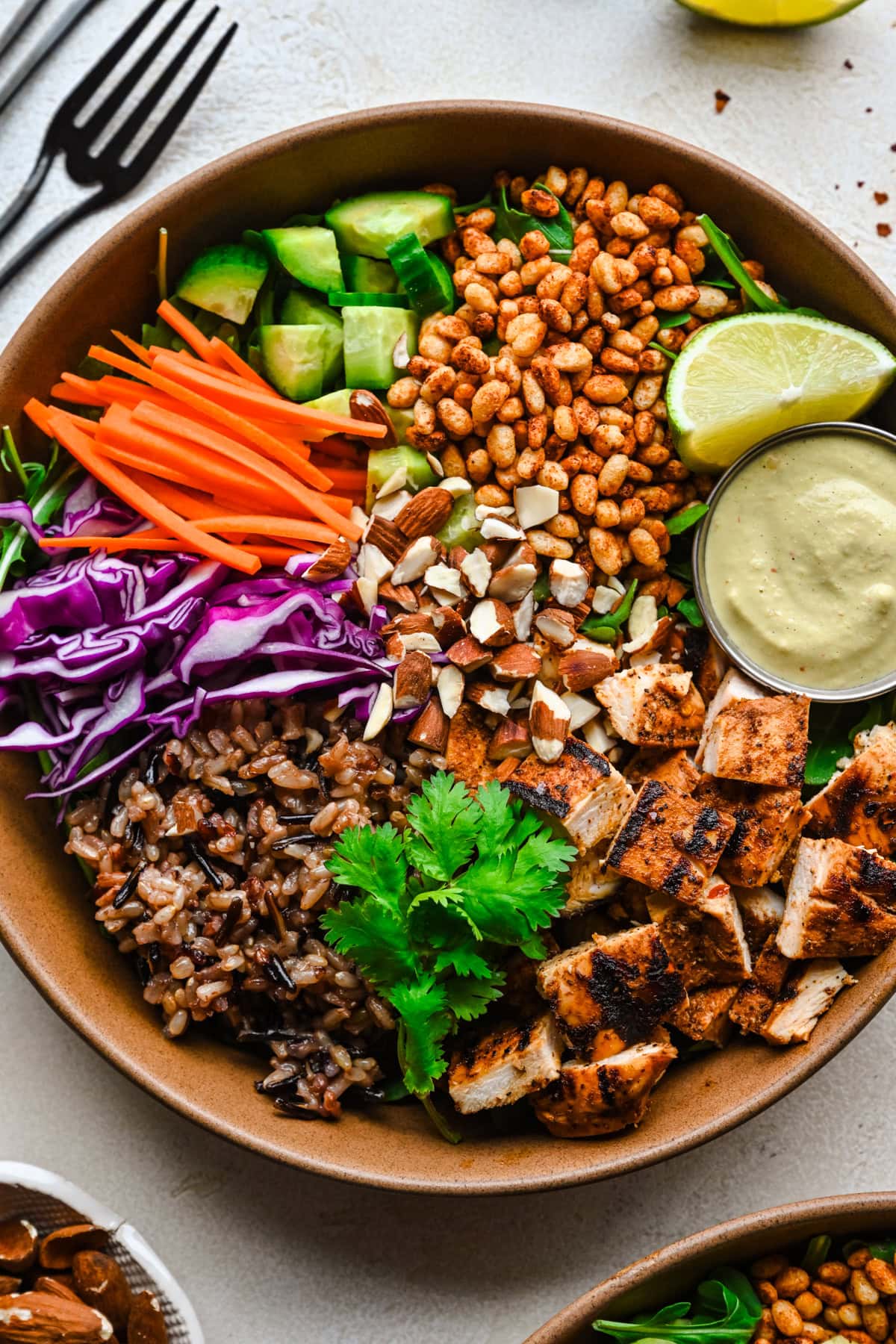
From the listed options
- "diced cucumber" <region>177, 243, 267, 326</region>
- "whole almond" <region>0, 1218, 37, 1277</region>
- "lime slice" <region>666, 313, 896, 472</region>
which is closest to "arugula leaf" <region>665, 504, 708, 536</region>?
"lime slice" <region>666, 313, 896, 472</region>

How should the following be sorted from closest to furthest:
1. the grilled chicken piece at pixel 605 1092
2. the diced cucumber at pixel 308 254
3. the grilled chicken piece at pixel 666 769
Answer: the grilled chicken piece at pixel 605 1092, the grilled chicken piece at pixel 666 769, the diced cucumber at pixel 308 254

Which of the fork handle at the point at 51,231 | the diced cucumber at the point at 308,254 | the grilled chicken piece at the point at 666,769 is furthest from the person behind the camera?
the fork handle at the point at 51,231

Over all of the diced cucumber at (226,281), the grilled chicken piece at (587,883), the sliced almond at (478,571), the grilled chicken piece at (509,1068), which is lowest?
the grilled chicken piece at (509,1068)

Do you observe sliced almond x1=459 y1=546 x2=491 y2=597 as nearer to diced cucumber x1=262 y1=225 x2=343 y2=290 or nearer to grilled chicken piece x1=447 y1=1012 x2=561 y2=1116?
diced cucumber x1=262 y1=225 x2=343 y2=290

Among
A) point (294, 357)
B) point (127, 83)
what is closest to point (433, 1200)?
point (294, 357)

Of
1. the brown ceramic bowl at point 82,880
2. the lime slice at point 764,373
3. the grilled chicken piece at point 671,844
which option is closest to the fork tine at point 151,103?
the brown ceramic bowl at point 82,880

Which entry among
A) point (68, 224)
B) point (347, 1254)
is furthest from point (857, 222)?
point (347, 1254)

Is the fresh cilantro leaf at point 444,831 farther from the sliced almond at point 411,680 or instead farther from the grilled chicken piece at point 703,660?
the grilled chicken piece at point 703,660
